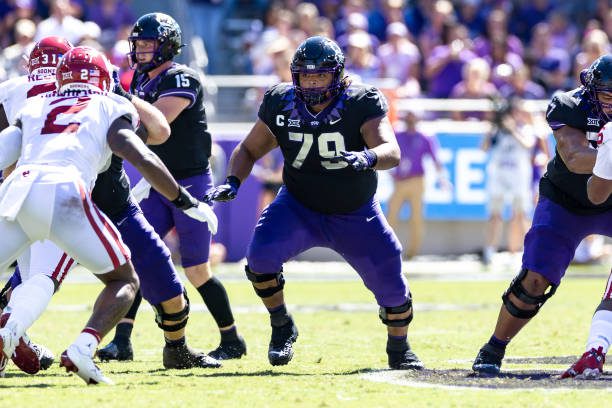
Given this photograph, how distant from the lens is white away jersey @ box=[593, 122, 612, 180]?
239 inches

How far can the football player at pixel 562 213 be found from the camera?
643 cm

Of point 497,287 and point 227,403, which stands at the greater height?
point 227,403

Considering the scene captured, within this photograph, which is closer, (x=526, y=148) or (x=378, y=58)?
(x=526, y=148)

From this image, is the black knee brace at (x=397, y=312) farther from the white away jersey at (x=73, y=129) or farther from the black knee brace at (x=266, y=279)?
the white away jersey at (x=73, y=129)

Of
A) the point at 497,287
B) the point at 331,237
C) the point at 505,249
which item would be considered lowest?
the point at 505,249

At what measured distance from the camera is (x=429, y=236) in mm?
16234

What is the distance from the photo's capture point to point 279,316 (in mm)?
7230

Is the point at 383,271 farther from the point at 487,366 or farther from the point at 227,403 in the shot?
the point at 227,403

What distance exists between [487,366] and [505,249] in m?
9.92

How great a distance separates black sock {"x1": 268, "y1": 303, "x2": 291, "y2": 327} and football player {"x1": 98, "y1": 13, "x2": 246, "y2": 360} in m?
0.62

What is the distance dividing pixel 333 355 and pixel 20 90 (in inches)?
99.1

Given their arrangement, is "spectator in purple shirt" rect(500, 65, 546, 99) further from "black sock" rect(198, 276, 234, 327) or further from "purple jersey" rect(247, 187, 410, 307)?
"purple jersey" rect(247, 187, 410, 307)

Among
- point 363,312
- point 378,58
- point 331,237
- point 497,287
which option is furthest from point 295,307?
point 378,58

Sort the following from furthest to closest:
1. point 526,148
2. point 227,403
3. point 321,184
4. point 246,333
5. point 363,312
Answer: point 526,148 < point 363,312 < point 246,333 < point 321,184 < point 227,403
